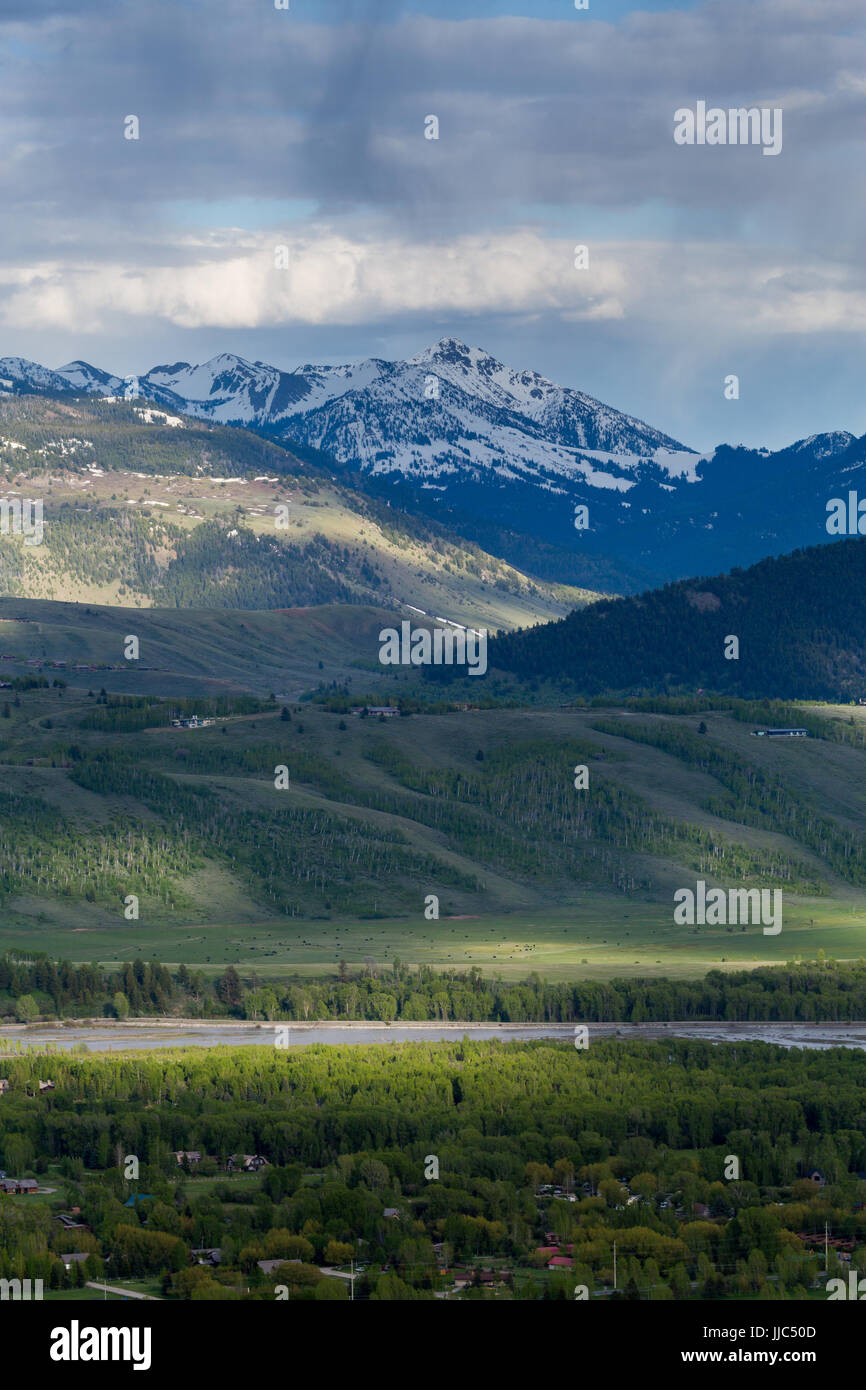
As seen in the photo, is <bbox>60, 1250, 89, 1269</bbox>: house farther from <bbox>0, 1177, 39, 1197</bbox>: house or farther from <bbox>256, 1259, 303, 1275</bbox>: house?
<bbox>0, 1177, 39, 1197</bbox>: house

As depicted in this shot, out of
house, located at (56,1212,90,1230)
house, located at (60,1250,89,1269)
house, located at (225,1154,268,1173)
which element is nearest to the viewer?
house, located at (60,1250,89,1269)

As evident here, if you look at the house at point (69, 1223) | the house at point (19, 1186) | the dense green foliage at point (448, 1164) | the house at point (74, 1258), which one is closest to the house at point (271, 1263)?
the dense green foliage at point (448, 1164)

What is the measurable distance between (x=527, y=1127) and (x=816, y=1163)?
22397 millimetres

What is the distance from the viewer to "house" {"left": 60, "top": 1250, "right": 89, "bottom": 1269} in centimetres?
12825

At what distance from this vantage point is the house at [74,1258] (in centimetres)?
12825

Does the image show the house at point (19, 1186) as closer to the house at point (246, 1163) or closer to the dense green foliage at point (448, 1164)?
the dense green foliage at point (448, 1164)

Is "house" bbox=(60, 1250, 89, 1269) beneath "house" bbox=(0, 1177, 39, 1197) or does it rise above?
beneath

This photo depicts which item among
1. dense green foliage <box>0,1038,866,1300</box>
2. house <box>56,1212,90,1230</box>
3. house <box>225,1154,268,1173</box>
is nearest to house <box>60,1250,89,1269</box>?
dense green foliage <box>0,1038,866,1300</box>
